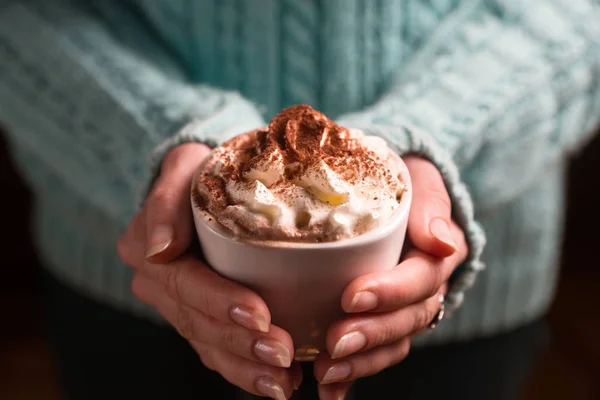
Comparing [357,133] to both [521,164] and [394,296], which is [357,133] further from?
[521,164]

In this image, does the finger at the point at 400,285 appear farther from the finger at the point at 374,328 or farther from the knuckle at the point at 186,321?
the knuckle at the point at 186,321

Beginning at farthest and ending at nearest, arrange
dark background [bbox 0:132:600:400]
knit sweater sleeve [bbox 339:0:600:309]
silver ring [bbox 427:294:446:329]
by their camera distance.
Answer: dark background [bbox 0:132:600:400] → knit sweater sleeve [bbox 339:0:600:309] → silver ring [bbox 427:294:446:329]

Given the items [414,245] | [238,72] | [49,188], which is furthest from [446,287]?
[49,188]

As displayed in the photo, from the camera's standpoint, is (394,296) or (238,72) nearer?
(394,296)

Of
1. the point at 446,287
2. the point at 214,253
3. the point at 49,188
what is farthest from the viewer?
the point at 49,188

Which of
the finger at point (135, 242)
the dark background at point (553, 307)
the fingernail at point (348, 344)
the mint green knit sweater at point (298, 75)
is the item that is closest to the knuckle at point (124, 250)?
the finger at point (135, 242)

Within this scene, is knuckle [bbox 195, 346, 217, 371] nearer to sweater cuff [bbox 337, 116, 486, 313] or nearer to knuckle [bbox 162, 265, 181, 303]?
knuckle [bbox 162, 265, 181, 303]

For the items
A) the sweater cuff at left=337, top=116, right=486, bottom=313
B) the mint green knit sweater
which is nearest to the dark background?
the mint green knit sweater
